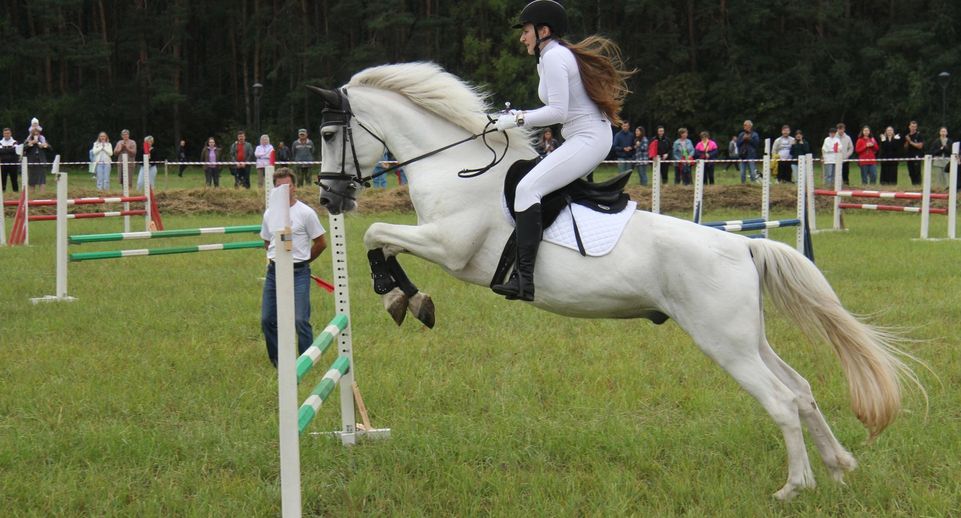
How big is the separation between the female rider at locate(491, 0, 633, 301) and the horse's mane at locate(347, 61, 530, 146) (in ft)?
1.35

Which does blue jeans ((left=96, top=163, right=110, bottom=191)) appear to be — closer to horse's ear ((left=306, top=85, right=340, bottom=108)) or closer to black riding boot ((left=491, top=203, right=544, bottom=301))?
horse's ear ((left=306, top=85, right=340, bottom=108))

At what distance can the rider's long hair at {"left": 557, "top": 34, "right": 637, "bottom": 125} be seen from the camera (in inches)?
218

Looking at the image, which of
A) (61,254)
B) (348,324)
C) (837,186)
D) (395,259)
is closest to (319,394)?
(395,259)

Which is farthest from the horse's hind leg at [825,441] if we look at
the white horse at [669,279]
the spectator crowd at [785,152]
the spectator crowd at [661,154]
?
the spectator crowd at [785,152]

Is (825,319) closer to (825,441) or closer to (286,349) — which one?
(825,441)

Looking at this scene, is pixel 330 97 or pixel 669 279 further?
pixel 330 97

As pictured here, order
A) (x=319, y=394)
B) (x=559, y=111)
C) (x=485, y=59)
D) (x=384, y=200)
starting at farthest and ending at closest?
(x=485, y=59), (x=384, y=200), (x=559, y=111), (x=319, y=394)

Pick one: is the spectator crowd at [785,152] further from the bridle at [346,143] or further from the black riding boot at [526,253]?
the black riding boot at [526,253]

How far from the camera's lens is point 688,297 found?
210 inches

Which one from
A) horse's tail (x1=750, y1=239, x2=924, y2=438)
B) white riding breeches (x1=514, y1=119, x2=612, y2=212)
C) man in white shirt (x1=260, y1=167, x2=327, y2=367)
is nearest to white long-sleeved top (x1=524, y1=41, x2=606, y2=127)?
white riding breeches (x1=514, y1=119, x2=612, y2=212)

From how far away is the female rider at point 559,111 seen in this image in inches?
212

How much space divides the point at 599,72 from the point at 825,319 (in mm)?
1858

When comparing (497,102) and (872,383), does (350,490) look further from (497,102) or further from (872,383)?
(497,102)

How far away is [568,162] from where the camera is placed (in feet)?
18.1
